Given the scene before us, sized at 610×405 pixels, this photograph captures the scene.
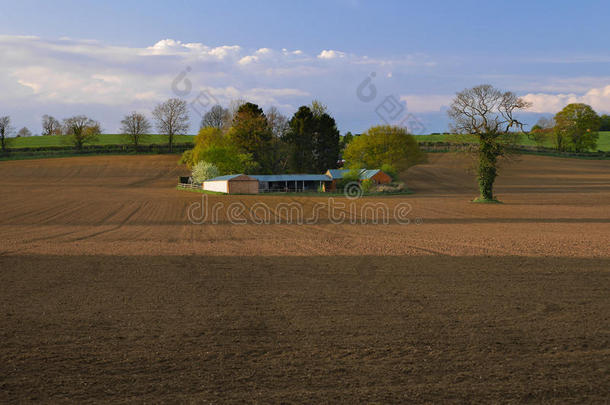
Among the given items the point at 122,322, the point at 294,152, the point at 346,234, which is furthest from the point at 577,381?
the point at 294,152

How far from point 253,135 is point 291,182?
13308mm

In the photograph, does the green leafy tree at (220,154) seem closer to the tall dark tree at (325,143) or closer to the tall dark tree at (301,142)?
the tall dark tree at (301,142)

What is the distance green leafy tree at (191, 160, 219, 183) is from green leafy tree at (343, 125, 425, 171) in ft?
72.0

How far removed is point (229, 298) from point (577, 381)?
23.6 feet

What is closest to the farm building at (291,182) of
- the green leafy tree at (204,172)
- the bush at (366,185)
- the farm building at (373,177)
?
the farm building at (373,177)

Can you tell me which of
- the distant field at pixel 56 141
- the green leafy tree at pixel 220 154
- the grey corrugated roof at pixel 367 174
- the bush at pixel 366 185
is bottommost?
the bush at pixel 366 185

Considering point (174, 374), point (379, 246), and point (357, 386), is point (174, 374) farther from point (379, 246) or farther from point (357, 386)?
point (379, 246)

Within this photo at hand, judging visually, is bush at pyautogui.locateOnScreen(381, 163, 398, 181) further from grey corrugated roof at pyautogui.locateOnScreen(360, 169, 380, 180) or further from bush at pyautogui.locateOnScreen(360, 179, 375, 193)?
bush at pyautogui.locateOnScreen(360, 179, 375, 193)

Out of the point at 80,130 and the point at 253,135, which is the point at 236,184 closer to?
the point at 253,135

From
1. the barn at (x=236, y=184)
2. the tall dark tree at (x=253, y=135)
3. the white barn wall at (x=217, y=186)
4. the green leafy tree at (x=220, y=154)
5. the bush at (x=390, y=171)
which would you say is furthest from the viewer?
the tall dark tree at (x=253, y=135)

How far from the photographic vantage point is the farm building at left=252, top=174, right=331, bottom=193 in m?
66.4

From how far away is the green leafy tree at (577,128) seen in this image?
101500 mm

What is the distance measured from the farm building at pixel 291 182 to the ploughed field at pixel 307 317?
143 ft

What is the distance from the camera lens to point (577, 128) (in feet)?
342
